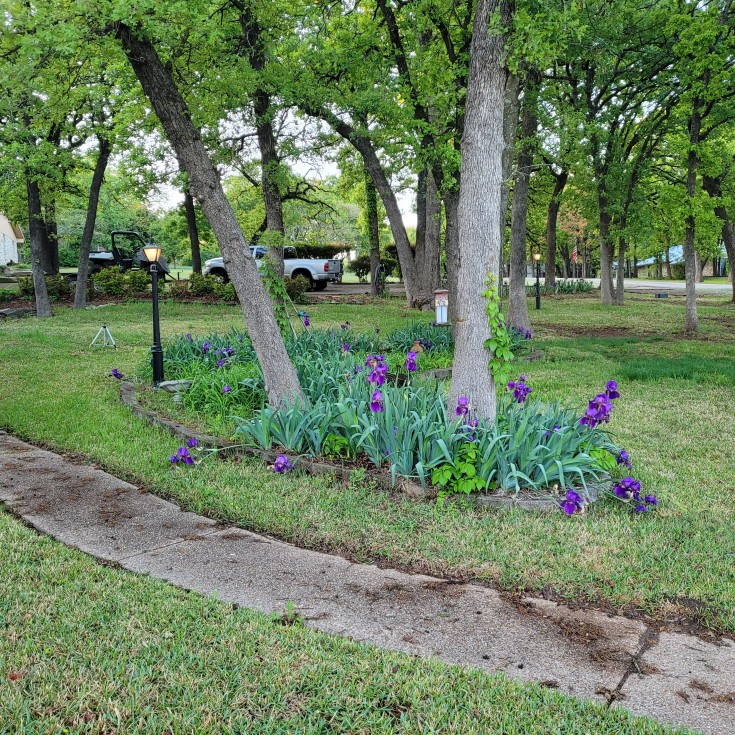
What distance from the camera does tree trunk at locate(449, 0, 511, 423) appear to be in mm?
4410

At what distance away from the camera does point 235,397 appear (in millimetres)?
5980

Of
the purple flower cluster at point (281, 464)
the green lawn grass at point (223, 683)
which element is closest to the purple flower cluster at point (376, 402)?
the purple flower cluster at point (281, 464)

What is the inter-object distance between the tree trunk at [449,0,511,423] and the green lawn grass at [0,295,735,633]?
1.13 m

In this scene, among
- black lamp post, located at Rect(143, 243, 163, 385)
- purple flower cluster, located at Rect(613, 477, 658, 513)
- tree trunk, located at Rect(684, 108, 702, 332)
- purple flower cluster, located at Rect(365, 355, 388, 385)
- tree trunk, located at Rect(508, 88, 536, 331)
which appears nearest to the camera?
purple flower cluster, located at Rect(613, 477, 658, 513)

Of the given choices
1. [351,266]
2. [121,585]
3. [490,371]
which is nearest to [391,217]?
[490,371]

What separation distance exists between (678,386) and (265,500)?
5.49 metres

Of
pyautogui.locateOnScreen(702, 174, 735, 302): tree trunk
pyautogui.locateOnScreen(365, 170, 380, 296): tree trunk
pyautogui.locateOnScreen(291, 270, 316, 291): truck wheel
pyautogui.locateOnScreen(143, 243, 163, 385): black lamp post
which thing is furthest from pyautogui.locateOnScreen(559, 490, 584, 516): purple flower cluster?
pyautogui.locateOnScreen(291, 270, 316, 291): truck wheel

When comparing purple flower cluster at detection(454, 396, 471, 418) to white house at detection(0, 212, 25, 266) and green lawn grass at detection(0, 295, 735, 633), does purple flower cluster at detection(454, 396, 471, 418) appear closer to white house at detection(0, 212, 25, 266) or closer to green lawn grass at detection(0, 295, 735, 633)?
green lawn grass at detection(0, 295, 735, 633)

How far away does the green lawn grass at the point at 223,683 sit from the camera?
2016 millimetres

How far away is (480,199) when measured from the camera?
14.6 ft

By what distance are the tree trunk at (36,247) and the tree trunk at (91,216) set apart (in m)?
1.20

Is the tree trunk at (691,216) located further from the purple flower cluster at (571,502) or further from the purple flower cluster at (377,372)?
the purple flower cluster at (571,502)

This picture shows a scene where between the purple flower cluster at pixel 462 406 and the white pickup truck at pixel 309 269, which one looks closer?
the purple flower cluster at pixel 462 406

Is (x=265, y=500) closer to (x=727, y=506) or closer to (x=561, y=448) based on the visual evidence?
(x=561, y=448)
